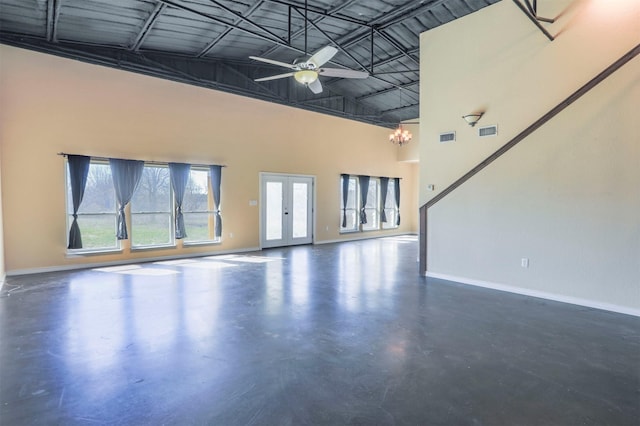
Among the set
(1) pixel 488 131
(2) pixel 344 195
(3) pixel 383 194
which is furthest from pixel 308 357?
(3) pixel 383 194

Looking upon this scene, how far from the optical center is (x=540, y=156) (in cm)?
468

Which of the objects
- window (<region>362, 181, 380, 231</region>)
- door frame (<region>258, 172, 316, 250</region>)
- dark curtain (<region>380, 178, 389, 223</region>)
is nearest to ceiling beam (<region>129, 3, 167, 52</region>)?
door frame (<region>258, 172, 316, 250</region>)

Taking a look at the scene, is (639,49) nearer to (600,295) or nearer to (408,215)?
(600,295)

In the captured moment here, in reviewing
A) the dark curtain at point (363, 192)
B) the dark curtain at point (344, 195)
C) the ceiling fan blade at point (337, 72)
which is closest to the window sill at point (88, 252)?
the ceiling fan blade at point (337, 72)

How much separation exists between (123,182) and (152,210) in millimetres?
824

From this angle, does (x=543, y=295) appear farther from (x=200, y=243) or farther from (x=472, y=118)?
(x=200, y=243)

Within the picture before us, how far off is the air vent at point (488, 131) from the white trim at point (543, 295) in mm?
2265

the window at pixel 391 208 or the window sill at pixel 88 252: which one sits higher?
the window at pixel 391 208

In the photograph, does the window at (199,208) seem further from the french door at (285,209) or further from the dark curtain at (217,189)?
the french door at (285,209)

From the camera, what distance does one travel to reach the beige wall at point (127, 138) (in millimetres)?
5816

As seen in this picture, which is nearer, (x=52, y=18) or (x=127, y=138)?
(x=52, y=18)

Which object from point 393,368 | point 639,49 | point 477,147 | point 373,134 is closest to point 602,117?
point 639,49

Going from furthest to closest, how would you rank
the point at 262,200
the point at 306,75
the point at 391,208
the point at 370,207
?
the point at 391,208 < the point at 370,207 < the point at 262,200 < the point at 306,75

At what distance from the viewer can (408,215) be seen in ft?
42.6
